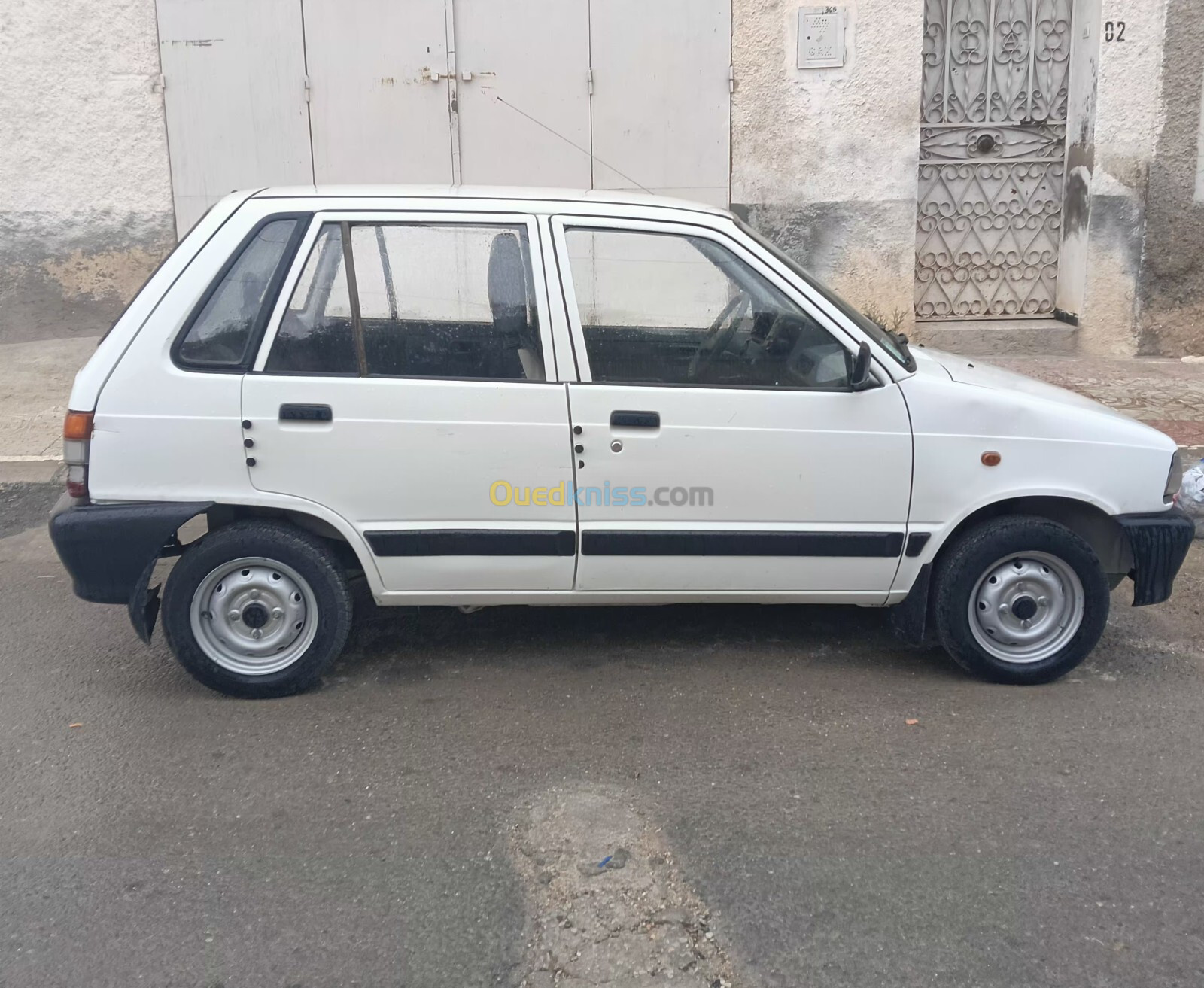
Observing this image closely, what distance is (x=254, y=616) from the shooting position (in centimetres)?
445

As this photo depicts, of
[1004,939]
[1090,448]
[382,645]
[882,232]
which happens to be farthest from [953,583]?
[882,232]

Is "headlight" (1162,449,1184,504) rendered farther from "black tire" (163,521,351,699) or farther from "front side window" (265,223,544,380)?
"black tire" (163,521,351,699)

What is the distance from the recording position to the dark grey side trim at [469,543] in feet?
14.4

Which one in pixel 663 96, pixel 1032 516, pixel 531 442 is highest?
pixel 663 96

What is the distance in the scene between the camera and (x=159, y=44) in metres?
9.41

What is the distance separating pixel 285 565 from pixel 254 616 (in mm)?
231

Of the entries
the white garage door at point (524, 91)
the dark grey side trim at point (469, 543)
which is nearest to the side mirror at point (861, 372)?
the dark grey side trim at point (469, 543)

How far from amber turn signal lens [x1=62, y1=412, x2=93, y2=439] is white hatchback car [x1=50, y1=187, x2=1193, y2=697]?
0.04ft

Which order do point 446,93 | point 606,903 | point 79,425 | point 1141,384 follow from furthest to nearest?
point 446,93
point 1141,384
point 79,425
point 606,903

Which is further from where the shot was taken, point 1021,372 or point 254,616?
point 1021,372

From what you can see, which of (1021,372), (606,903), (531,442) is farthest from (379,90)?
(606,903)

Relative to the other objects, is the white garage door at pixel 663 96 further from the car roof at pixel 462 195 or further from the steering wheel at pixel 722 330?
the steering wheel at pixel 722 330

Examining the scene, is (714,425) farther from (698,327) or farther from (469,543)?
(469,543)

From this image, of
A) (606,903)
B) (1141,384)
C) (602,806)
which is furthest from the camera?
(1141,384)
